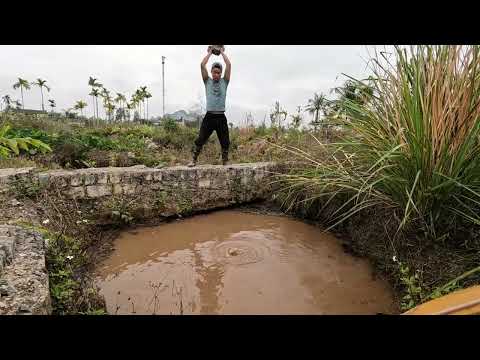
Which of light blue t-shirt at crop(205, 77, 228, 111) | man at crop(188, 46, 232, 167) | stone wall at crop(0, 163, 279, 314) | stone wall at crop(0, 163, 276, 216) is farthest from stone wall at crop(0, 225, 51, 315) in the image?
light blue t-shirt at crop(205, 77, 228, 111)

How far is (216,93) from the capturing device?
406 cm

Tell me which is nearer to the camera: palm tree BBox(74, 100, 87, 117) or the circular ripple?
the circular ripple

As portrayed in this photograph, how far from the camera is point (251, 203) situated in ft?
14.7

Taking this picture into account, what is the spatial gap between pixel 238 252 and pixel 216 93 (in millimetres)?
2312

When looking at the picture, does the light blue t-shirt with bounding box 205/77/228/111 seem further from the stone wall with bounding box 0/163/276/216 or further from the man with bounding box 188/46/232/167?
the stone wall with bounding box 0/163/276/216

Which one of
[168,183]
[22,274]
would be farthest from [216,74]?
[22,274]

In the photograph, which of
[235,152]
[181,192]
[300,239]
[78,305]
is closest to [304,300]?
[300,239]

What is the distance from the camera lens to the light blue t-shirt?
4.04m

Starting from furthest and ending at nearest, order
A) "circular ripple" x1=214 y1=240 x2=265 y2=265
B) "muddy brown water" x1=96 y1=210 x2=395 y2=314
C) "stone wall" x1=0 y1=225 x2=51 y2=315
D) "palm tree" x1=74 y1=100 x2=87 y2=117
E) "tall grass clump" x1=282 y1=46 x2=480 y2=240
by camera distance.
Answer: "palm tree" x1=74 y1=100 x2=87 y2=117
"circular ripple" x1=214 y1=240 x2=265 y2=265
"muddy brown water" x1=96 y1=210 x2=395 y2=314
"tall grass clump" x1=282 y1=46 x2=480 y2=240
"stone wall" x1=0 y1=225 x2=51 y2=315

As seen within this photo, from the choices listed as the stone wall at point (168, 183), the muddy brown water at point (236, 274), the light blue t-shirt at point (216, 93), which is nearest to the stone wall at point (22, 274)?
the muddy brown water at point (236, 274)

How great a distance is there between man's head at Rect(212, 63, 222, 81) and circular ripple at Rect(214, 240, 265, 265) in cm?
227

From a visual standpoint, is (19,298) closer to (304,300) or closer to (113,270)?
(113,270)

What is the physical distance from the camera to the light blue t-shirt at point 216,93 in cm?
404

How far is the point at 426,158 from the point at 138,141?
6.13m
